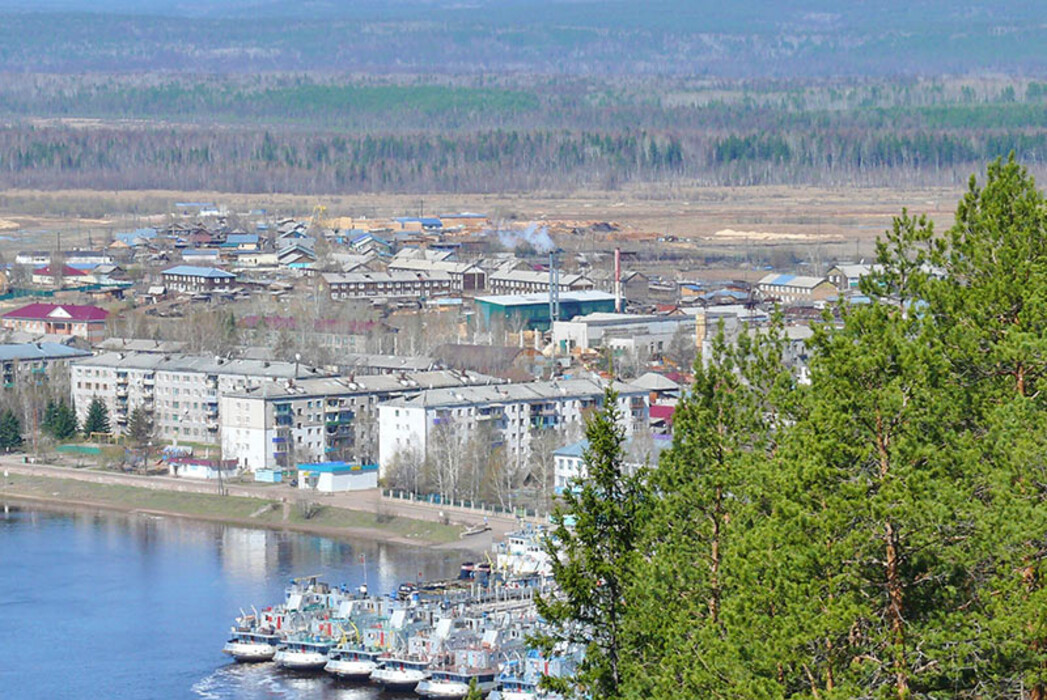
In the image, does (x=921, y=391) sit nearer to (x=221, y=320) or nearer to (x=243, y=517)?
(x=243, y=517)

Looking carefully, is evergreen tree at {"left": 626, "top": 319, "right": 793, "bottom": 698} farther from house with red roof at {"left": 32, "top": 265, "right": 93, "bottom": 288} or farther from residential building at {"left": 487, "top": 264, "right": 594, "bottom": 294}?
house with red roof at {"left": 32, "top": 265, "right": 93, "bottom": 288}

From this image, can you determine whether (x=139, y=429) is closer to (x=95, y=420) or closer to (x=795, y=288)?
(x=95, y=420)

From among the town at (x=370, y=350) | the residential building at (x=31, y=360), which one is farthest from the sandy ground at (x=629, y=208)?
the residential building at (x=31, y=360)

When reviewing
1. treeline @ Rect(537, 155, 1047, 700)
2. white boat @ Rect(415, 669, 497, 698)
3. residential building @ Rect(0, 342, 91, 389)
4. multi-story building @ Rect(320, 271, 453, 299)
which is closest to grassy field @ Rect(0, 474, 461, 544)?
residential building @ Rect(0, 342, 91, 389)

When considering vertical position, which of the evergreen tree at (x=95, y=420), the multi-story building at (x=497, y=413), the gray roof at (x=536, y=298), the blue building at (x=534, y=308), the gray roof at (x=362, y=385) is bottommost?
the evergreen tree at (x=95, y=420)

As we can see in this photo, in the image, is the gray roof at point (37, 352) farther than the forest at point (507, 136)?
No

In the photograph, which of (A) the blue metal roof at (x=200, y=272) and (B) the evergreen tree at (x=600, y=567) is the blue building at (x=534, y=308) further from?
(B) the evergreen tree at (x=600, y=567)
